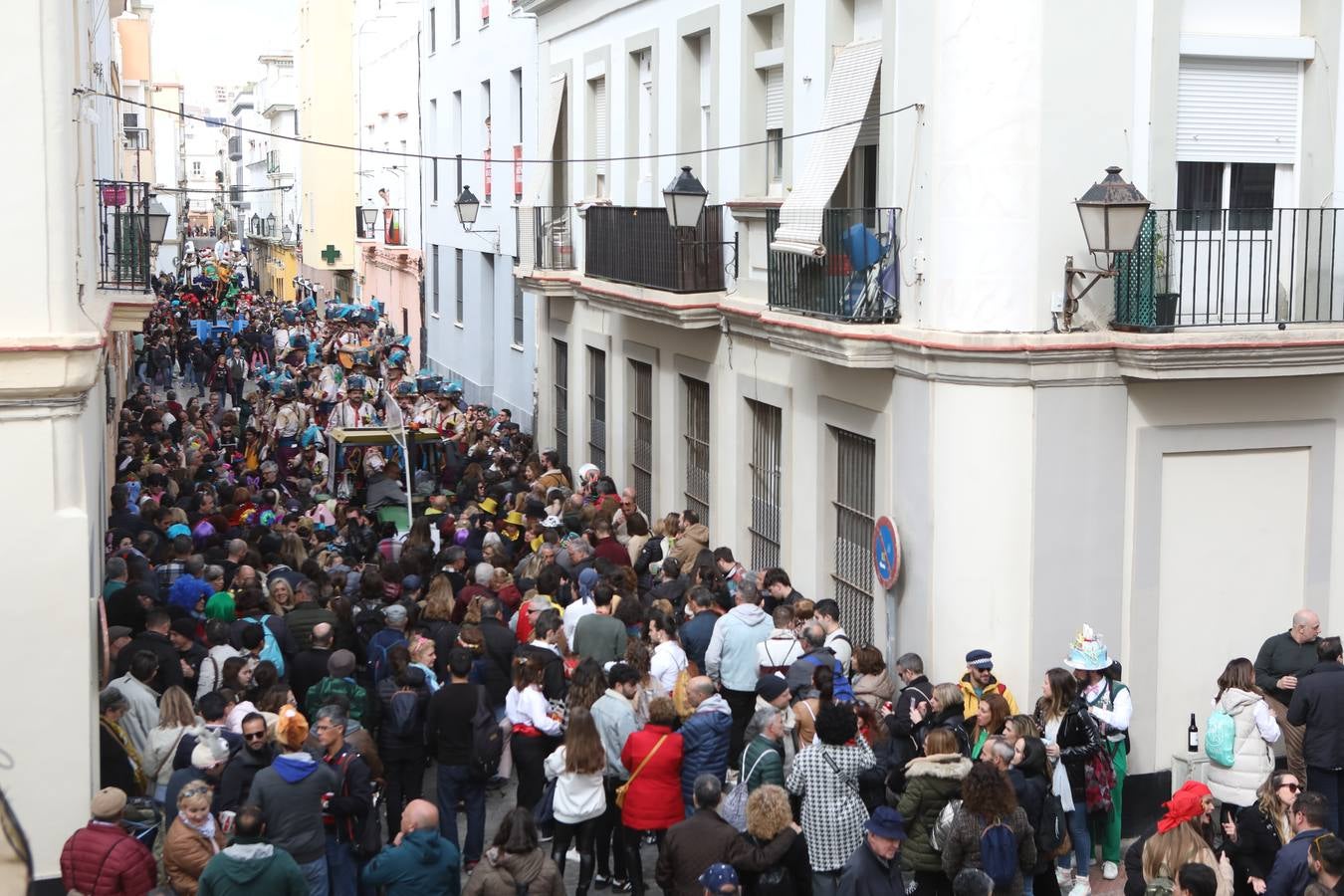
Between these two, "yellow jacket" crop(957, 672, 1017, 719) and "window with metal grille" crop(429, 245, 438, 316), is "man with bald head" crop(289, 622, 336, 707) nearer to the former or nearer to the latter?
"yellow jacket" crop(957, 672, 1017, 719)

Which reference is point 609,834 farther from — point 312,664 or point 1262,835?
point 1262,835

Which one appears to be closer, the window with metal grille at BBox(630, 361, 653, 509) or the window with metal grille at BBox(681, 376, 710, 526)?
the window with metal grille at BBox(681, 376, 710, 526)

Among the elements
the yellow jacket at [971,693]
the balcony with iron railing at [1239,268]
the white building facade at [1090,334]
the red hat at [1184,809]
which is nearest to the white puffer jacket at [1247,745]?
→ the yellow jacket at [971,693]

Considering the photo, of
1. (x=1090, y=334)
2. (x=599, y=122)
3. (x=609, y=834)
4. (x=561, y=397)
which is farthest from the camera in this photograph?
(x=561, y=397)

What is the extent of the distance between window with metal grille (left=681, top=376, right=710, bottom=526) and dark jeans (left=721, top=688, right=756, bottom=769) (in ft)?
18.8

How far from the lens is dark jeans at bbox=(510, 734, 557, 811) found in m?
11.2

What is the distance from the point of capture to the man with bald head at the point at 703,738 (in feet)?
33.3

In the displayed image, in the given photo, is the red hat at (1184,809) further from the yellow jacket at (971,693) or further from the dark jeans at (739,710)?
the dark jeans at (739,710)

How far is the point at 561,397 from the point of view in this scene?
2452 centimetres

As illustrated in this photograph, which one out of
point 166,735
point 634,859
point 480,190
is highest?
point 480,190

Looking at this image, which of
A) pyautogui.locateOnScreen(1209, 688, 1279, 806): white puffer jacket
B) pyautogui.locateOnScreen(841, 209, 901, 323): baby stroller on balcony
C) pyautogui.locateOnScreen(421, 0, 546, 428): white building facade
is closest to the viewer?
pyautogui.locateOnScreen(1209, 688, 1279, 806): white puffer jacket

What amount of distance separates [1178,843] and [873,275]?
596 cm

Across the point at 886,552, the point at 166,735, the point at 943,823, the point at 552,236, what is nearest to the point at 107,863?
the point at 166,735

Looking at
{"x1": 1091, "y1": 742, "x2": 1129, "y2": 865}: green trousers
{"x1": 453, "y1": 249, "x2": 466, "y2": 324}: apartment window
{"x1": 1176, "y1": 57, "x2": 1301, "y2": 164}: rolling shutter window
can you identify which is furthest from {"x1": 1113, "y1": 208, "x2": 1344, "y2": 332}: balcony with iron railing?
{"x1": 453, "y1": 249, "x2": 466, "y2": 324}: apartment window
